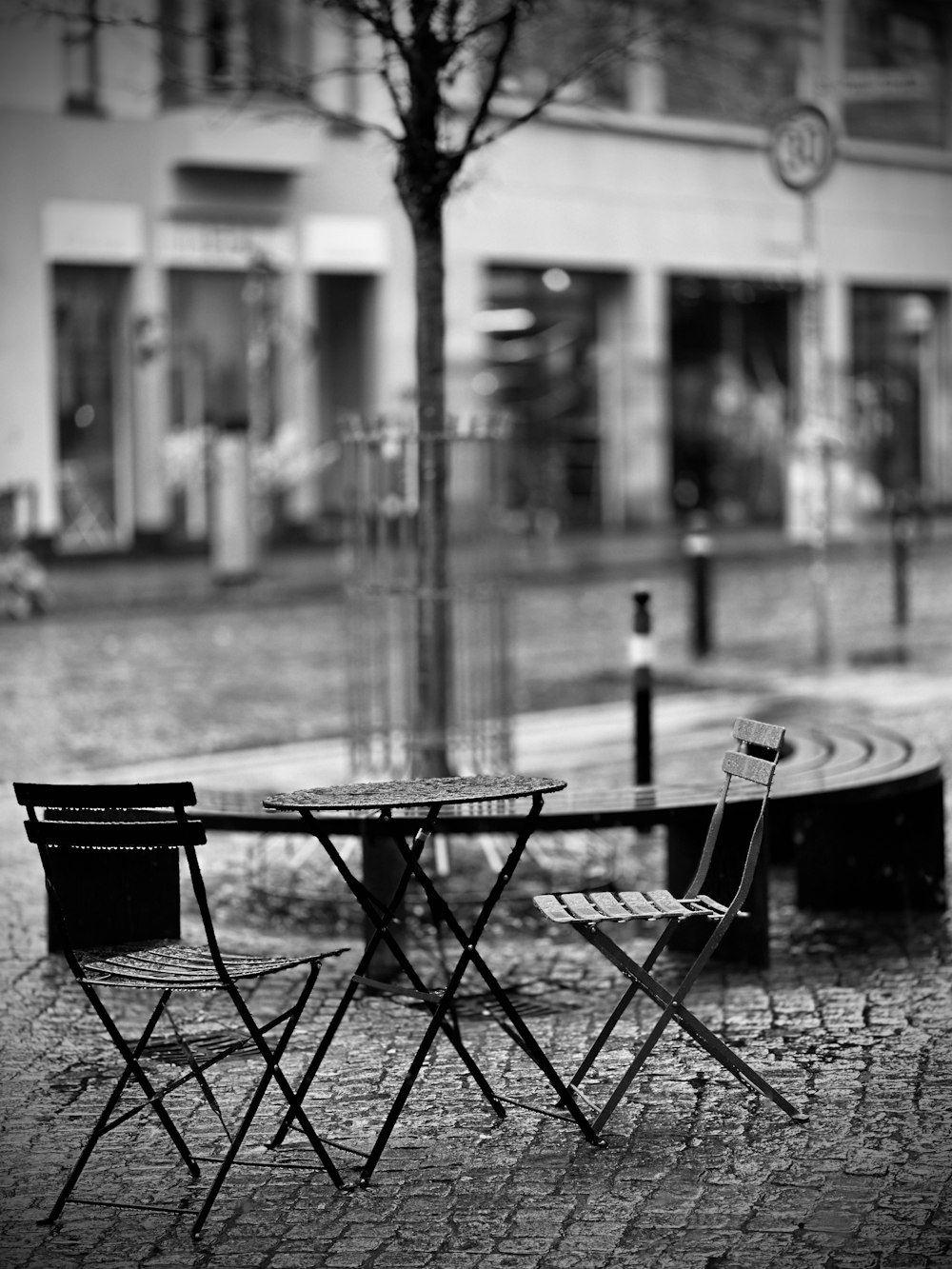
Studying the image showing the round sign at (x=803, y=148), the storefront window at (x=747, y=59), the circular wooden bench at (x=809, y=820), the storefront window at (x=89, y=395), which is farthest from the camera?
the storefront window at (x=747, y=59)

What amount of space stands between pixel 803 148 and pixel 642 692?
8.23 m

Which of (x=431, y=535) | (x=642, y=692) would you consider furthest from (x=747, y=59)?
(x=431, y=535)

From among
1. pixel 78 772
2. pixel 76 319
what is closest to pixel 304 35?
pixel 76 319

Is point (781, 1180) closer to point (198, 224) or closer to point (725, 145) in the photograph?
point (198, 224)

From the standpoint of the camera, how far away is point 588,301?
114ft

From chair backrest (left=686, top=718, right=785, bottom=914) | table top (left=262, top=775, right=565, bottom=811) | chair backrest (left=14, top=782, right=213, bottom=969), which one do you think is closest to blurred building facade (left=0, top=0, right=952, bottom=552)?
chair backrest (left=686, top=718, right=785, bottom=914)

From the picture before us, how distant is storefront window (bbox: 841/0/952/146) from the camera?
38.2 meters

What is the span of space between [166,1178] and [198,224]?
25104mm

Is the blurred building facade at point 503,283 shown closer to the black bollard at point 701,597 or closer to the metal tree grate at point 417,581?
the black bollard at point 701,597

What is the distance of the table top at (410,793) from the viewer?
535 cm

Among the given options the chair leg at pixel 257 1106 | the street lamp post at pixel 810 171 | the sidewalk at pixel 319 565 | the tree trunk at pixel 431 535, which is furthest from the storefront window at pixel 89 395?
the chair leg at pixel 257 1106

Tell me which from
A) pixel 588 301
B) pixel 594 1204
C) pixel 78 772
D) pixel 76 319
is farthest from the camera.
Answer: pixel 588 301

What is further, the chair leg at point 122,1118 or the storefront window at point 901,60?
the storefront window at point 901,60

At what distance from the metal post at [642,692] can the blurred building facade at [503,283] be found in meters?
13.8
